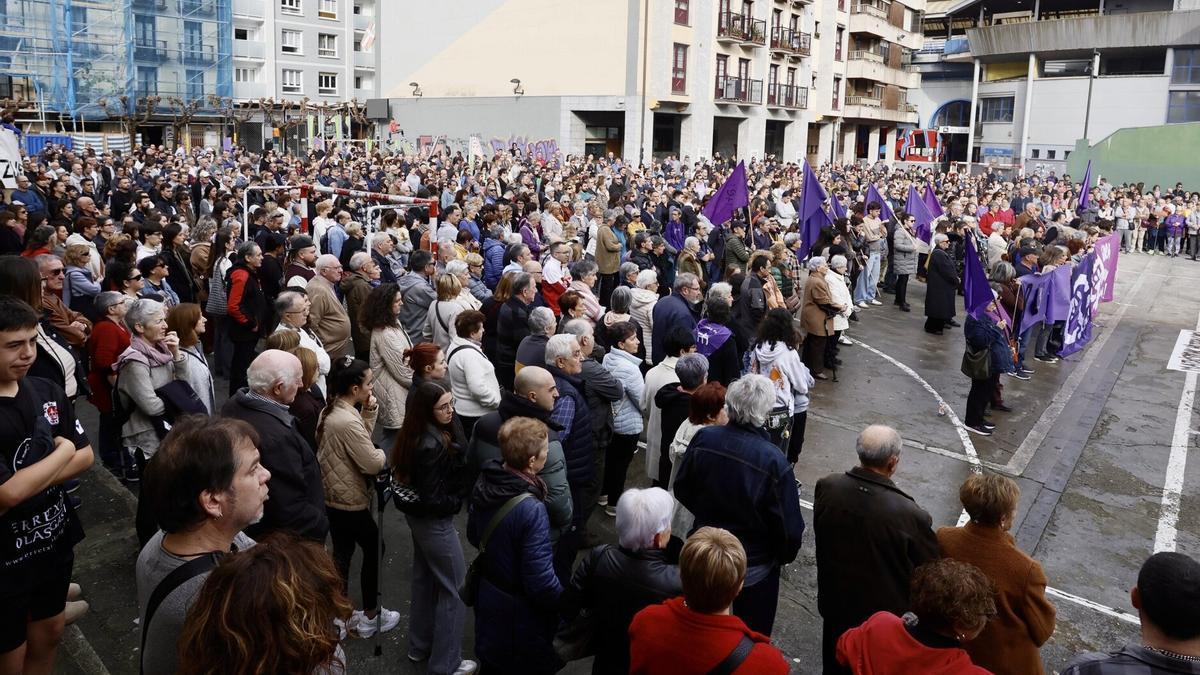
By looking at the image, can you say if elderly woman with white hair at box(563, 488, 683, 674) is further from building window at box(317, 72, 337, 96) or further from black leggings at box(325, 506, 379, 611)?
building window at box(317, 72, 337, 96)

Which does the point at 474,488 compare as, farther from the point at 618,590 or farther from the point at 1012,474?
the point at 1012,474

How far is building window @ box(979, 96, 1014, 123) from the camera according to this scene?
189ft

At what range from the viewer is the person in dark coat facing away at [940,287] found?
12.9 m

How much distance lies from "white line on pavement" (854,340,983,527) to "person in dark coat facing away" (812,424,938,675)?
112 inches

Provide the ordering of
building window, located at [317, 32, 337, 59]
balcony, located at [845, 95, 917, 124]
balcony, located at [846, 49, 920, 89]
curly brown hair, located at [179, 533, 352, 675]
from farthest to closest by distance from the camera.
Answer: building window, located at [317, 32, 337, 59] < balcony, located at [845, 95, 917, 124] < balcony, located at [846, 49, 920, 89] < curly brown hair, located at [179, 533, 352, 675]

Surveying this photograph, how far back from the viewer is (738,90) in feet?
140

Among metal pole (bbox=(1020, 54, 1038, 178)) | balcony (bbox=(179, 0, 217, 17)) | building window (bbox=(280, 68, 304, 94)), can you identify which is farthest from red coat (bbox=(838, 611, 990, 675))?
metal pole (bbox=(1020, 54, 1038, 178))

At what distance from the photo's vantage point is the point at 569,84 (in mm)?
39500

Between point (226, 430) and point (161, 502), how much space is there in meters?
0.27

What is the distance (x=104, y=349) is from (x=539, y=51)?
37.1 metres

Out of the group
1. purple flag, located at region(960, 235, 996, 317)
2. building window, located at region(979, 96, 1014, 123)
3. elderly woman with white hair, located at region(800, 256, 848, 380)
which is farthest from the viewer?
building window, located at region(979, 96, 1014, 123)

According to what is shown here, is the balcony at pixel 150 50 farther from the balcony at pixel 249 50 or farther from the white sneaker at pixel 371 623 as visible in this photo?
the white sneaker at pixel 371 623

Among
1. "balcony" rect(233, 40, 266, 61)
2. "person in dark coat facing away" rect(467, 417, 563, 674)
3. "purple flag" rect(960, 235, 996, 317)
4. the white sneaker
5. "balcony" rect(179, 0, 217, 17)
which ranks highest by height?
"balcony" rect(179, 0, 217, 17)

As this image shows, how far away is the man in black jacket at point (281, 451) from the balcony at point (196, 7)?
50213 mm
